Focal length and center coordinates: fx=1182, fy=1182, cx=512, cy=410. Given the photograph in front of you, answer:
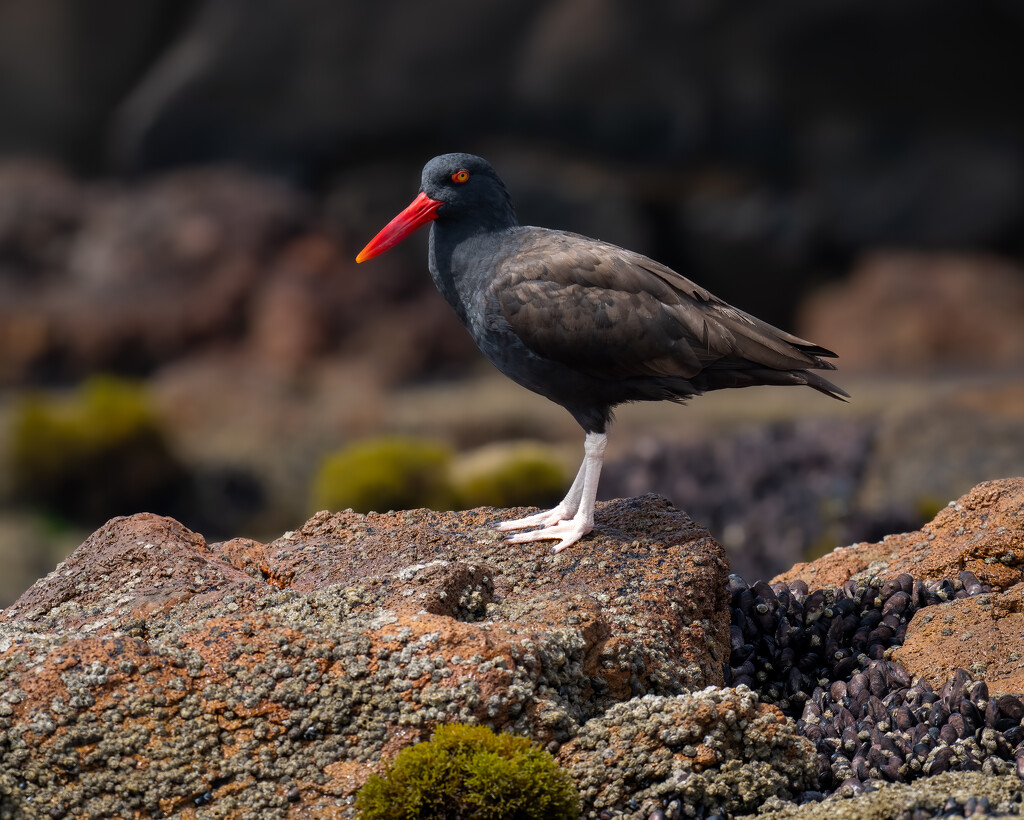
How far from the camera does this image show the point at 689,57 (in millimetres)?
18984

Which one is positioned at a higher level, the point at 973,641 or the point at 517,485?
the point at 517,485

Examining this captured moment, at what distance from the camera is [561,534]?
20.0 ft

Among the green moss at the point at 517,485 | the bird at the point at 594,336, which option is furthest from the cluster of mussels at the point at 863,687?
the green moss at the point at 517,485

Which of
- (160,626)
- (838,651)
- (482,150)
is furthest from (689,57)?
(160,626)

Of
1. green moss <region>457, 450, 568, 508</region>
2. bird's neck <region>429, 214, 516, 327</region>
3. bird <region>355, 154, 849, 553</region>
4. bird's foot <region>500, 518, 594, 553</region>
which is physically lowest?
bird's foot <region>500, 518, 594, 553</region>

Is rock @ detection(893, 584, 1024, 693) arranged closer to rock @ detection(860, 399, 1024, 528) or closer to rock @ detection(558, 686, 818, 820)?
rock @ detection(558, 686, 818, 820)

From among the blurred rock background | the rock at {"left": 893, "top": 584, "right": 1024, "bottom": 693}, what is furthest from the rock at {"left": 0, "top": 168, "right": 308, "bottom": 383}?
the rock at {"left": 893, "top": 584, "right": 1024, "bottom": 693}

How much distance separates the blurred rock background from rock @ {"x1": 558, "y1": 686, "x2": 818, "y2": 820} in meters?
13.1

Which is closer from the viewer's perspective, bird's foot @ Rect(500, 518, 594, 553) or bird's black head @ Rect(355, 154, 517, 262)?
bird's foot @ Rect(500, 518, 594, 553)

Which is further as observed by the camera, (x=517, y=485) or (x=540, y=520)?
(x=517, y=485)

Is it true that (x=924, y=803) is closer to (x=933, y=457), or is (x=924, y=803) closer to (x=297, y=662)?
(x=297, y=662)

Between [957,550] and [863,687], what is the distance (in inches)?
54.0

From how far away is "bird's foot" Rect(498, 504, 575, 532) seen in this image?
20.7 feet

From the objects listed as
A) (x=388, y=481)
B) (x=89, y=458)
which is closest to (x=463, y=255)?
(x=388, y=481)
